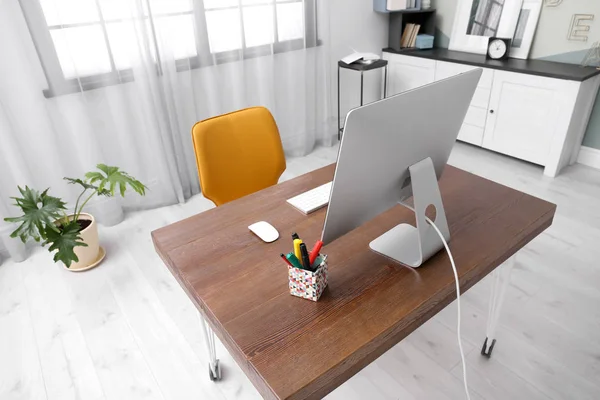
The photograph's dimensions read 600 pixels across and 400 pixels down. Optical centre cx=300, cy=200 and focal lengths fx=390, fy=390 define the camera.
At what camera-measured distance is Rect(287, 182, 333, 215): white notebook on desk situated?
4.15 feet

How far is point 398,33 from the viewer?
358cm

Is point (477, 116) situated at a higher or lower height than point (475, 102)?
lower

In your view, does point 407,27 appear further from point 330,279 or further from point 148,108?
point 330,279

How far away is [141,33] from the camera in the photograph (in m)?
2.31

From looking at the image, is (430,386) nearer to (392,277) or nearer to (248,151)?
(392,277)

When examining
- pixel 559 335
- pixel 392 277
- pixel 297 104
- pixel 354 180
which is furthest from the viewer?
pixel 297 104

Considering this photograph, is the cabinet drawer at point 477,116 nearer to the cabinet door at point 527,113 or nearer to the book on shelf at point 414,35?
the cabinet door at point 527,113

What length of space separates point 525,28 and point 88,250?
3416 mm

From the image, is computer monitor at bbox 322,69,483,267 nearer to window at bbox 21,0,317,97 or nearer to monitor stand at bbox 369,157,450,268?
monitor stand at bbox 369,157,450,268

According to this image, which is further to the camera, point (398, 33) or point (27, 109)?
point (398, 33)

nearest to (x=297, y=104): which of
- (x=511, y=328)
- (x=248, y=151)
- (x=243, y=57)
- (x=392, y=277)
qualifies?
(x=243, y=57)

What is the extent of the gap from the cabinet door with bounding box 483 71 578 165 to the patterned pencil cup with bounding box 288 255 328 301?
2.56 meters

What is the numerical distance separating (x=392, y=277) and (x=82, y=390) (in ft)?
4.45

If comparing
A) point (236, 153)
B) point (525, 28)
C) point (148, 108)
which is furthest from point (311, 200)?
point (525, 28)
